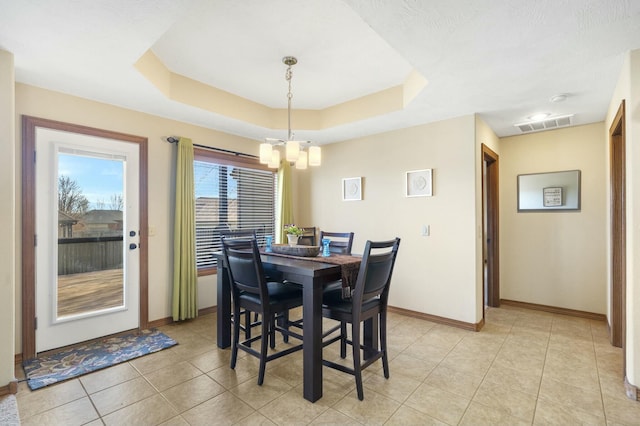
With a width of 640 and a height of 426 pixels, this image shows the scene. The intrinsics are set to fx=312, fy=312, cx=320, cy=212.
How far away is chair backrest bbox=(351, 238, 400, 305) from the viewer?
2.15 m

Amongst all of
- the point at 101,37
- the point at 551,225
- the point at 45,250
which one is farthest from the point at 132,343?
the point at 551,225

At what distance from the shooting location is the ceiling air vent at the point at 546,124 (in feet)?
12.0

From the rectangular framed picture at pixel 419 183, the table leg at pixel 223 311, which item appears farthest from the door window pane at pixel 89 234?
the rectangular framed picture at pixel 419 183

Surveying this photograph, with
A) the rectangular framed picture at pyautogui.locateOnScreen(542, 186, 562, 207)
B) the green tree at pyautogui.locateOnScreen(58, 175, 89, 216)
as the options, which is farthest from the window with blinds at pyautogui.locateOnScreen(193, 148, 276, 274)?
the rectangular framed picture at pyautogui.locateOnScreen(542, 186, 562, 207)

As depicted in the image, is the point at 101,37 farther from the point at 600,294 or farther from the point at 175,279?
the point at 600,294

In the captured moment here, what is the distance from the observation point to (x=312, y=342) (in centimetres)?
218

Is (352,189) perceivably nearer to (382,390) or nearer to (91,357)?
(382,390)

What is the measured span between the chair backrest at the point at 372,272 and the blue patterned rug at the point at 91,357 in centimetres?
206

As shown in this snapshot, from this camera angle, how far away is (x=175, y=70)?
10.1 feet

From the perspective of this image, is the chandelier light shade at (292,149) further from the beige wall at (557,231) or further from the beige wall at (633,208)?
the beige wall at (557,231)

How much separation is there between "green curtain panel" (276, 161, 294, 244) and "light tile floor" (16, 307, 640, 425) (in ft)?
6.87

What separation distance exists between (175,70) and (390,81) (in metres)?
2.18

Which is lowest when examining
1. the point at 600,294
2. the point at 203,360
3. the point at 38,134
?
the point at 203,360

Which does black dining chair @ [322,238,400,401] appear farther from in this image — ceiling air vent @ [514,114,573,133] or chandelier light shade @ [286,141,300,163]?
ceiling air vent @ [514,114,573,133]
